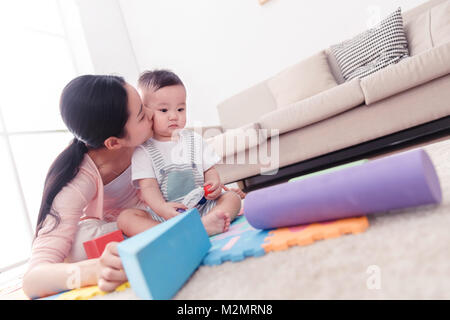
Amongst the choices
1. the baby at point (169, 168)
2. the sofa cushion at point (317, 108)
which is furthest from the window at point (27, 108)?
the sofa cushion at point (317, 108)

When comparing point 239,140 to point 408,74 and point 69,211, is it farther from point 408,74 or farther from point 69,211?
point 69,211

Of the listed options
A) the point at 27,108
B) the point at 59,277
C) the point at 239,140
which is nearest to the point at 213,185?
the point at 59,277

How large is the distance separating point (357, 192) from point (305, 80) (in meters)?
1.75

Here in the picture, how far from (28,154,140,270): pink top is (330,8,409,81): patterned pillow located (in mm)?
1623

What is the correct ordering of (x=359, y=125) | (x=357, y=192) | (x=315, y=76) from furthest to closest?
1. (x=315, y=76)
2. (x=359, y=125)
3. (x=357, y=192)

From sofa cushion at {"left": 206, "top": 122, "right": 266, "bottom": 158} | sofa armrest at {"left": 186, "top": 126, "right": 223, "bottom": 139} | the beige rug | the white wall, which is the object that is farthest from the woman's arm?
the white wall

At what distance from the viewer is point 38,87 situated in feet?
9.05

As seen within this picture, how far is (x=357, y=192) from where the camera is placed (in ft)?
1.57

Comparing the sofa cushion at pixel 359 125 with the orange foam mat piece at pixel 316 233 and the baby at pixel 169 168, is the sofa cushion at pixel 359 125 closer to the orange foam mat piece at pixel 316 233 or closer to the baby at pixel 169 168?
the baby at pixel 169 168

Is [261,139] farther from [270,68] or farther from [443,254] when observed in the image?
[443,254]

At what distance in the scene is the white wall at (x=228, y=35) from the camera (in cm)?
233

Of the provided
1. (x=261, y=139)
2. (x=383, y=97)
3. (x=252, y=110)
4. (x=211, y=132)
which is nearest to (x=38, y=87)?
(x=211, y=132)

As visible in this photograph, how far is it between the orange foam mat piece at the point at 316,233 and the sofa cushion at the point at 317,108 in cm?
116

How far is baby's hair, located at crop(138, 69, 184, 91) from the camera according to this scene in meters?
1.01
